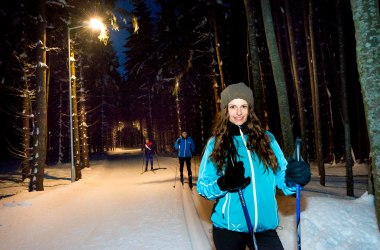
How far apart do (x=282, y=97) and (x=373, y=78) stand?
415 centimetres

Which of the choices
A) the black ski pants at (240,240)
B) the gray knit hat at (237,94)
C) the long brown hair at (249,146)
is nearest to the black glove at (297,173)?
the long brown hair at (249,146)

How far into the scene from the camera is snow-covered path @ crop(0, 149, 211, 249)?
632cm

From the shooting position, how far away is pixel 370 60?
15.8ft

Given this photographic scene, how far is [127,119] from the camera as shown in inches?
2320

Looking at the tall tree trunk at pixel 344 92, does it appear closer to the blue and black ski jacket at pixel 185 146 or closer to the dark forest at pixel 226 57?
the dark forest at pixel 226 57

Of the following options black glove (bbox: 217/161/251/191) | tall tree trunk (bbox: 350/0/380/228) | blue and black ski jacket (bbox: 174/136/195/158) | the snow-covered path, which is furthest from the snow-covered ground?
blue and black ski jacket (bbox: 174/136/195/158)

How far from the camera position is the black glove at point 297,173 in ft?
8.07

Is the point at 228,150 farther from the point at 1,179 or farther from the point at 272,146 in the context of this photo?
the point at 1,179

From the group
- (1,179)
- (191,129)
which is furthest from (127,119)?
(1,179)

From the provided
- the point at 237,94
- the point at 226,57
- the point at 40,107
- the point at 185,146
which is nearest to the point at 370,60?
the point at 237,94

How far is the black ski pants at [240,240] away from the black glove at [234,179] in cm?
39

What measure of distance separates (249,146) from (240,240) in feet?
2.52

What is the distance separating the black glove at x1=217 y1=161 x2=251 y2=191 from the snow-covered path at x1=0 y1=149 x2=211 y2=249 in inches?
148

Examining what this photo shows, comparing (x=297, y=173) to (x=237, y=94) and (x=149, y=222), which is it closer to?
(x=237, y=94)
